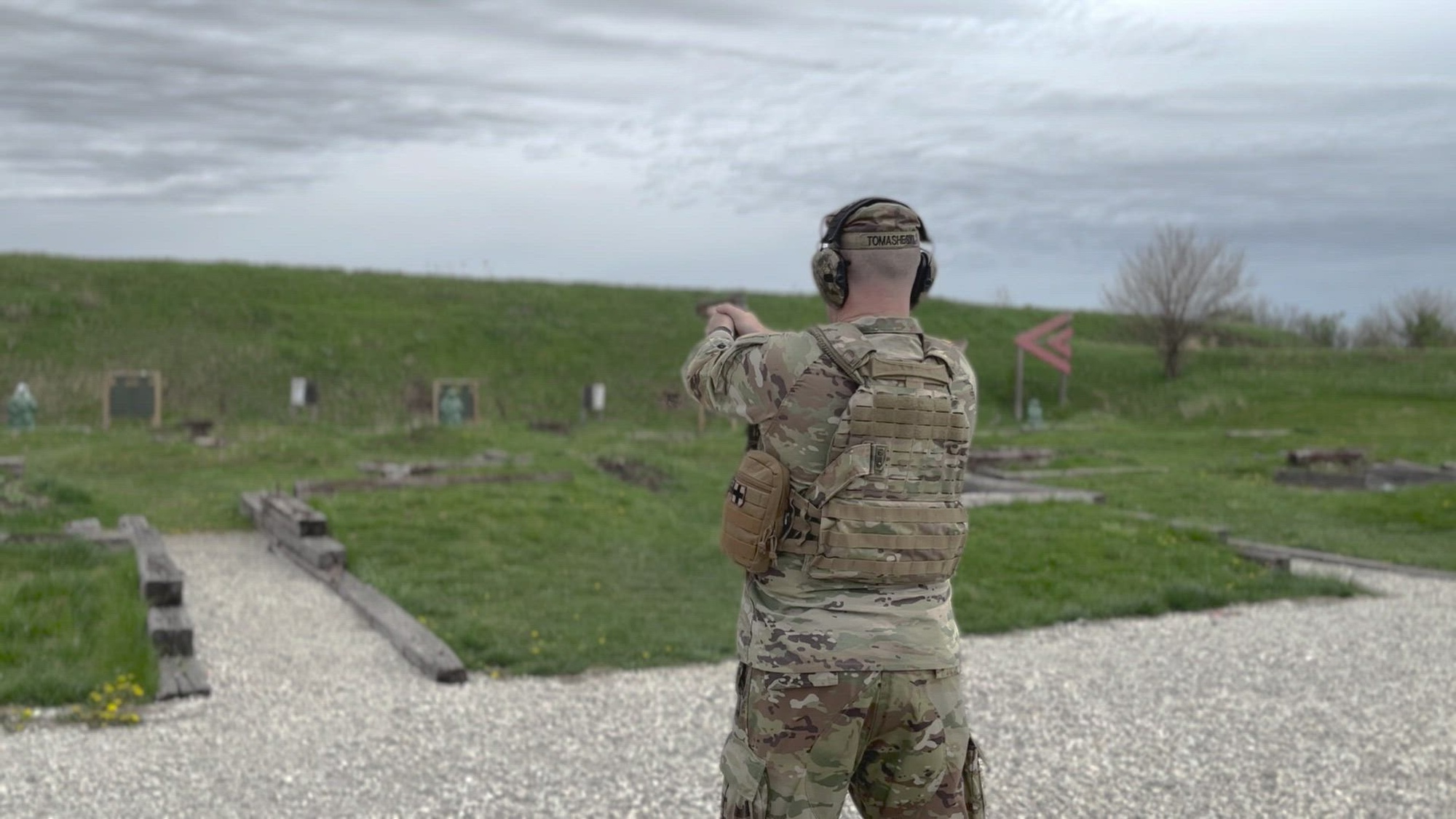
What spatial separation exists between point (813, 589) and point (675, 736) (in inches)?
137

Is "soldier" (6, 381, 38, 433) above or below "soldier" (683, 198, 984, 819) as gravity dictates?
below

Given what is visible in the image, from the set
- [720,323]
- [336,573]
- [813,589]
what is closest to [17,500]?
[336,573]

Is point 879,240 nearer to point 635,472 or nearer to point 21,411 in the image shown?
point 635,472

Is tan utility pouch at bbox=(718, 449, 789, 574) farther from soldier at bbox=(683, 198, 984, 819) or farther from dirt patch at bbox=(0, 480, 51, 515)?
dirt patch at bbox=(0, 480, 51, 515)

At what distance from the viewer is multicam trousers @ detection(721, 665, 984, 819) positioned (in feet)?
11.3

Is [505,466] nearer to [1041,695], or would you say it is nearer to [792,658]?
[1041,695]

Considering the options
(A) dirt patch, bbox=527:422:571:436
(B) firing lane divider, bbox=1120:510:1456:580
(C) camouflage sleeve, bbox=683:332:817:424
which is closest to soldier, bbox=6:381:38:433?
(A) dirt patch, bbox=527:422:571:436

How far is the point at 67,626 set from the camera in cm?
846

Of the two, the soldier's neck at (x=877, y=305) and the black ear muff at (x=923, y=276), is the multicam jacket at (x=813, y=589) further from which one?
the black ear muff at (x=923, y=276)

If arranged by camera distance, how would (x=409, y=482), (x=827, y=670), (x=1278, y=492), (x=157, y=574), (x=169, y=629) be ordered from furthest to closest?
1. (x=1278, y=492)
2. (x=409, y=482)
3. (x=157, y=574)
4. (x=169, y=629)
5. (x=827, y=670)

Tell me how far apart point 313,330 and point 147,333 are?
426 cm

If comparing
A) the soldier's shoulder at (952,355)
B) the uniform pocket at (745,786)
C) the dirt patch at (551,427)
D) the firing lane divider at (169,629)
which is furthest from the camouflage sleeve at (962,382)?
the dirt patch at (551,427)

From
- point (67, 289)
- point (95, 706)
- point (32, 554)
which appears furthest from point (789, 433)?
point (67, 289)

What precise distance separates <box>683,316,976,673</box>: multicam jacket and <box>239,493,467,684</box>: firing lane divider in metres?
4.86
